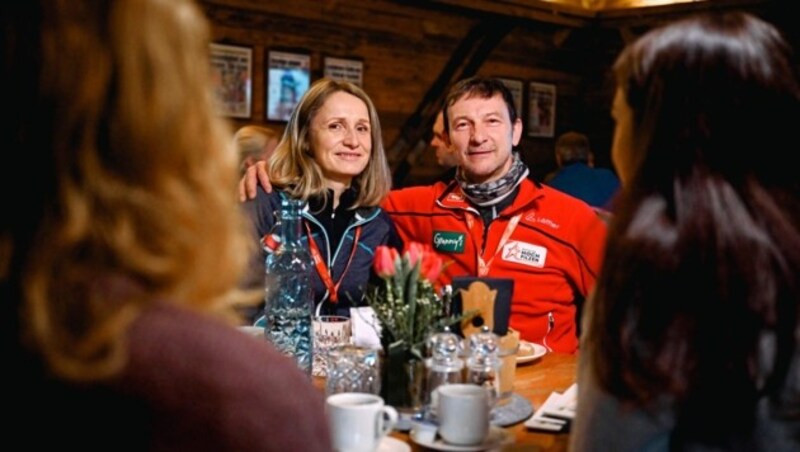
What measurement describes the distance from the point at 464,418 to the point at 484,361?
18cm

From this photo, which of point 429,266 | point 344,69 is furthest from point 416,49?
point 429,266

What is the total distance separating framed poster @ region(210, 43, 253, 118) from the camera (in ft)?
17.8

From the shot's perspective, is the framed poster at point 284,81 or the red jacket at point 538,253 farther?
the framed poster at point 284,81

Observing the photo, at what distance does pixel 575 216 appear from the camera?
9.90 ft

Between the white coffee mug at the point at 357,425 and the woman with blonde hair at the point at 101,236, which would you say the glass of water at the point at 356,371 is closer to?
the white coffee mug at the point at 357,425

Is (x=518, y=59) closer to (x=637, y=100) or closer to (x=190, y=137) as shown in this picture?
(x=637, y=100)

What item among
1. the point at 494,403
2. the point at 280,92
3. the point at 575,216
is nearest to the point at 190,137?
the point at 494,403

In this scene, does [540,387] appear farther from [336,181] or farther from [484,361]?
[336,181]

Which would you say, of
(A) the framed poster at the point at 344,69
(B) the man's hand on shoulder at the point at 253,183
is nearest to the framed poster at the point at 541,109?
(A) the framed poster at the point at 344,69

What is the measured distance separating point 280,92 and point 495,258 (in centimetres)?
309

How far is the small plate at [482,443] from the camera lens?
5.14 feet

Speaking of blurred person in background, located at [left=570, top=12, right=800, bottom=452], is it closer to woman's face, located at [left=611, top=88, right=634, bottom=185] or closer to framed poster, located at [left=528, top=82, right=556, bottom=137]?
woman's face, located at [left=611, top=88, right=634, bottom=185]

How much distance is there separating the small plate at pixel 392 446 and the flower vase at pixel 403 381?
5.5 inches

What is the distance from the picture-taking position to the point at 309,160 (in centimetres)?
293
